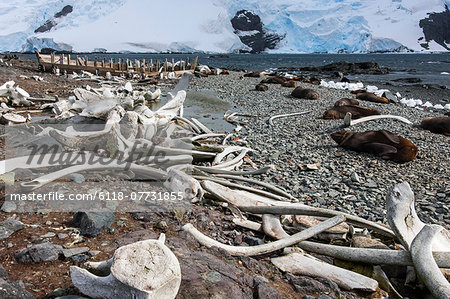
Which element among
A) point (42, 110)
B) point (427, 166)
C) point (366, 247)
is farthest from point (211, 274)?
point (42, 110)

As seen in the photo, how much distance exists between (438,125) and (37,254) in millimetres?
8905

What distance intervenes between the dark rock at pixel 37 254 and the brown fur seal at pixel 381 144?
5325 millimetres

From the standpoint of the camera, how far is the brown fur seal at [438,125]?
7.79 meters

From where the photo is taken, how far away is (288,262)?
2303 millimetres

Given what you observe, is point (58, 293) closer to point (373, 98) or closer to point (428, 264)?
point (428, 264)

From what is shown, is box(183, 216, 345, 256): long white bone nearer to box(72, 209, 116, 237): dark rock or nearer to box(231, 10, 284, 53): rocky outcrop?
box(72, 209, 116, 237): dark rock

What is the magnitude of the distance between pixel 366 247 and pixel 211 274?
1.45 meters

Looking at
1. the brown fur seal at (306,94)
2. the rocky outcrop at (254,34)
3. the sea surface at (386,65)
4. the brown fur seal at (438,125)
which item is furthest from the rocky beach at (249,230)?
the rocky outcrop at (254,34)

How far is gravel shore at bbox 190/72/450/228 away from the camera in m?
4.14

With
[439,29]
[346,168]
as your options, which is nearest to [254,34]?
[439,29]

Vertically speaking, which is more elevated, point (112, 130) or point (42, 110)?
point (112, 130)

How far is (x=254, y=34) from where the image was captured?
143 metres

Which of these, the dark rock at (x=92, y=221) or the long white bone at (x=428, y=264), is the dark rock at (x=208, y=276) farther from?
the long white bone at (x=428, y=264)

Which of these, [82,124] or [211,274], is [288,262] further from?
[82,124]
